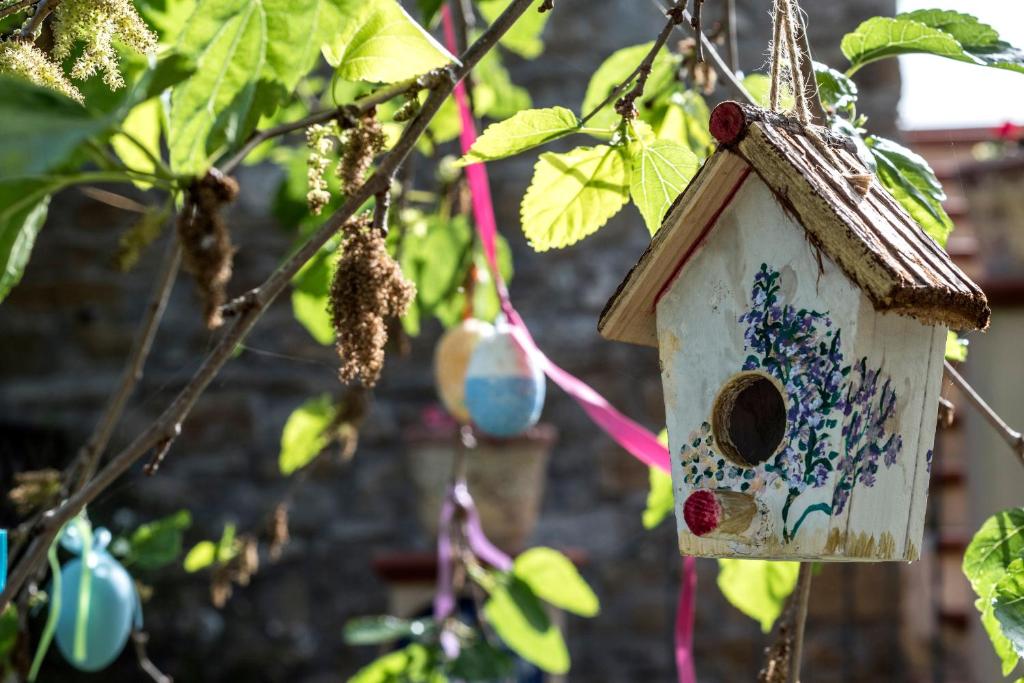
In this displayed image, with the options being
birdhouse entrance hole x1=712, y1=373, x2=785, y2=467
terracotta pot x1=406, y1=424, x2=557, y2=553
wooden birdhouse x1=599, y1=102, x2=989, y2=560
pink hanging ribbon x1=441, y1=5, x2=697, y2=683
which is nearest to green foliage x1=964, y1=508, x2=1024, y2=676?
wooden birdhouse x1=599, y1=102, x2=989, y2=560

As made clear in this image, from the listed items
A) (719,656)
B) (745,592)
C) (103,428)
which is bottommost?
(719,656)

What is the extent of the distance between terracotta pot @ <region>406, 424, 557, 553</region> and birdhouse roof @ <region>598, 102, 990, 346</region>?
4.91ft

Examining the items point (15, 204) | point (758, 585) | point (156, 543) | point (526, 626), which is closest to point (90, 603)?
point (156, 543)

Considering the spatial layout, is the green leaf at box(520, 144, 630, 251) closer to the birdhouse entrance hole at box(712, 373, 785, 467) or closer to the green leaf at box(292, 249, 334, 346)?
the birdhouse entrance hole at box(712, 373, 785, 467)

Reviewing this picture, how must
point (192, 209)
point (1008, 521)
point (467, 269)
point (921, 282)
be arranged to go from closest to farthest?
1. point (921, 282)
2. point (192, 209)
3. point (1008, 521)
4. point (467, 269)

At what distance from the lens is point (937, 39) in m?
1.01

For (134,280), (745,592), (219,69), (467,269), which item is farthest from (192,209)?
(134,280)

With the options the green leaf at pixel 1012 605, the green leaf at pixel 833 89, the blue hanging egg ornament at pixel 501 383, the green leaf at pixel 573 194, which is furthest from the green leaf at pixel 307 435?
the green leaf at pixel 1012 605

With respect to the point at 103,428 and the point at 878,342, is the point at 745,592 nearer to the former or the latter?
the point at 878,342

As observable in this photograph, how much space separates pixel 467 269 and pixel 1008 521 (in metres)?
0.95

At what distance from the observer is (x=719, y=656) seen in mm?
3189

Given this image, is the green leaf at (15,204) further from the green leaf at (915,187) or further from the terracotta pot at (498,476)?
the terracotta pot at (498,476)

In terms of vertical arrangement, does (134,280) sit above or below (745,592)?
above

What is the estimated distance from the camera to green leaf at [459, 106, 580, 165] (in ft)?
3.12
